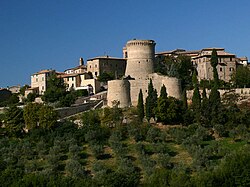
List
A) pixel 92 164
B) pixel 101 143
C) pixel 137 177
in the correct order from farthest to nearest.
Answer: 1. pixel 101 143
2. pixel 92 164
3. pixel 137 177

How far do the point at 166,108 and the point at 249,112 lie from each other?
7.19 metres

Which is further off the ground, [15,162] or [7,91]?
[7,91]

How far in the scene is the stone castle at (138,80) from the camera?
47.3 meters

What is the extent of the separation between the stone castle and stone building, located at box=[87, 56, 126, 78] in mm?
A: 10741

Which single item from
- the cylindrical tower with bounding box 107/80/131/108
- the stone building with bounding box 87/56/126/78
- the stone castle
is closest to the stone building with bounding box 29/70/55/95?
the stone building with bounding box 87/56/126/78

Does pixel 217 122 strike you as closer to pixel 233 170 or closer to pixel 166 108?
pixel 166 108

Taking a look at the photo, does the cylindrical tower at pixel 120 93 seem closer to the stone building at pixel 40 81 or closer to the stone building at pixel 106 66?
the stone building at pixel 106 66

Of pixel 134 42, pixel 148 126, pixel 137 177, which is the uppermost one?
pixel 134 42

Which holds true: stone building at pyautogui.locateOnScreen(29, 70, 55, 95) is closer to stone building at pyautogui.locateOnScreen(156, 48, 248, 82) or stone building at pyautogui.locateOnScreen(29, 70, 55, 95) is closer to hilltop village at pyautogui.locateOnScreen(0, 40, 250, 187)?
hilltop village at pyautogui.locateOnScreen(0, 40, 250, 187)

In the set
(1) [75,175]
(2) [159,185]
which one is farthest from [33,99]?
(2) [159,185]

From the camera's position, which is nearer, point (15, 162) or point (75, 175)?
point (75, 175)

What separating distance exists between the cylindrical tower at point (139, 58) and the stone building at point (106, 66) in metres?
10.6

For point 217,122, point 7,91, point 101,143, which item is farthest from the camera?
point 7,91

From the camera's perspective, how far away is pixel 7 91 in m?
76.1
